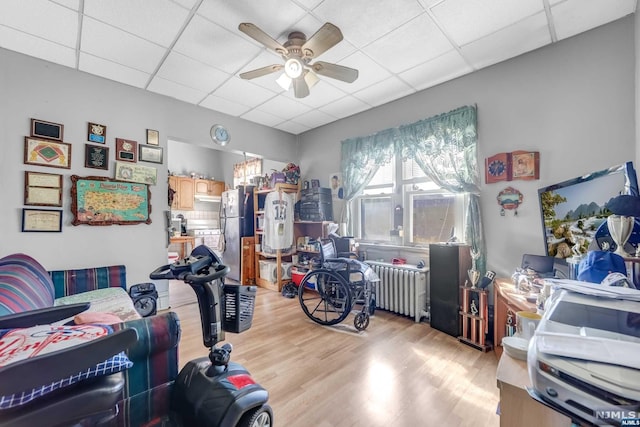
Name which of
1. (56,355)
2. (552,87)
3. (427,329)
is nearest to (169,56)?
(56,355)

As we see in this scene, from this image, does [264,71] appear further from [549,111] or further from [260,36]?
[549,111]

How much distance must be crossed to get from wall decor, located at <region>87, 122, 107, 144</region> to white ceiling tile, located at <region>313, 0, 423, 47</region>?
2783 millimetres

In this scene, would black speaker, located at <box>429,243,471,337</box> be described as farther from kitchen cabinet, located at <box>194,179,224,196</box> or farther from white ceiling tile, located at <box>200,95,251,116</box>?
kitchen cabinet, located at <box>194,179,224,196</box>

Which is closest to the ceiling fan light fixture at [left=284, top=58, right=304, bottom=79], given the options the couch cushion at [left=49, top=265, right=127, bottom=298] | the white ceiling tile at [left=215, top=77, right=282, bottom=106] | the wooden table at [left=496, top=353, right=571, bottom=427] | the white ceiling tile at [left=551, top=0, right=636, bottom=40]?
the white ceiling tile at [left=215, top=77, right=282, bottom=106]

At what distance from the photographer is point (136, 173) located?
Answer: 10.9ft

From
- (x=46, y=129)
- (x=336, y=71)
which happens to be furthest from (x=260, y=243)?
(x=336, y=71)

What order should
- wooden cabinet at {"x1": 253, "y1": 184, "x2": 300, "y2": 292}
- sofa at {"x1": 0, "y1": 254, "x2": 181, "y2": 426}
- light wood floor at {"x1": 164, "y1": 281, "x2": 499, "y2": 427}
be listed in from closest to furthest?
1. sofa at {"x1": 0, "y1": 254, "x2": 181, "y2": 426}
2. light wood floor at {"x1": 164, "y1": 281, "x2": 499, "y2": 427}
3. wooden cabinet at {"x1": 253, "y1": 184, "x2": 300, "y2": 292}

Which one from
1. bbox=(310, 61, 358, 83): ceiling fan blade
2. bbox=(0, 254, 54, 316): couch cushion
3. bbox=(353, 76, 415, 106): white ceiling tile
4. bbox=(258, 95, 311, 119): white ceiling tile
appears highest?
bbox=(258, 95, 311, 119): white ceiling tile

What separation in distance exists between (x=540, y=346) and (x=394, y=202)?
10.4 feet

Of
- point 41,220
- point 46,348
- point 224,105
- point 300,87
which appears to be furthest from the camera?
point 224,105

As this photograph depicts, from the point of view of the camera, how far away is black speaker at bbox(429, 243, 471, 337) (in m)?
2.75

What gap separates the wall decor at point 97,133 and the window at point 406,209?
11.2 feet

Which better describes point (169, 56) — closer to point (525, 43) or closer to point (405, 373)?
point (525, 43)

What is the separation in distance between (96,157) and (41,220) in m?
0.85
